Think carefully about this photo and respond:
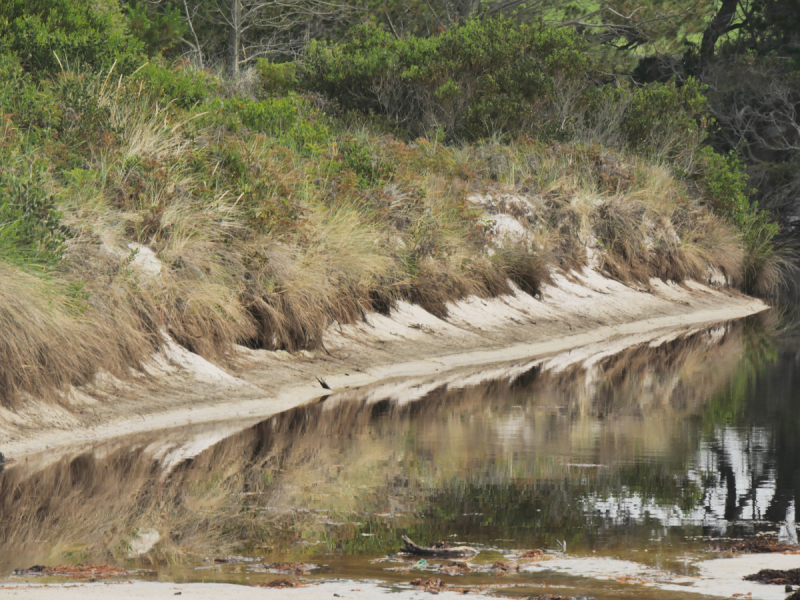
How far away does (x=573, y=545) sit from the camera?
6.62 meters

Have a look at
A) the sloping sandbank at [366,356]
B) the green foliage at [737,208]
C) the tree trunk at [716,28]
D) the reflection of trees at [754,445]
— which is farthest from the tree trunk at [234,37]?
the tree trunk at [716,28]

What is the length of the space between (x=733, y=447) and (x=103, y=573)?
647 cm

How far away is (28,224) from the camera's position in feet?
38.2

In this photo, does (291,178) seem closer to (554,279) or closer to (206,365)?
(206,365)

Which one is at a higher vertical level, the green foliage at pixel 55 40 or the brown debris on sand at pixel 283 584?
the green foliage at pixel 55 40

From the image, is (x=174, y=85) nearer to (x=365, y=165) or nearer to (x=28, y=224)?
(x=365, y=165)

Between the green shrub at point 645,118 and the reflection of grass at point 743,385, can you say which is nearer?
the reflection of grass at point 743,385

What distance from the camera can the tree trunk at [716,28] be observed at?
37.8 meters

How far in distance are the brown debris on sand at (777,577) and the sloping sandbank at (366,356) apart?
597 centimetres

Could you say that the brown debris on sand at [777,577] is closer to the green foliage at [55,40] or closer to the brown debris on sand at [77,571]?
the brown debris on sand at [77,571]

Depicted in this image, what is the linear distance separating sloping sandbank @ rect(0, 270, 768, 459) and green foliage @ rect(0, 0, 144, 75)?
6051mm

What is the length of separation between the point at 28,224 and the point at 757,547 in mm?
8236

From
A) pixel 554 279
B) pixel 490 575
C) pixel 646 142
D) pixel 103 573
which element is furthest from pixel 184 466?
pixel 646 142

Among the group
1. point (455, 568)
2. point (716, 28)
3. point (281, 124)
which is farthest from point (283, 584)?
point (716, 28)
